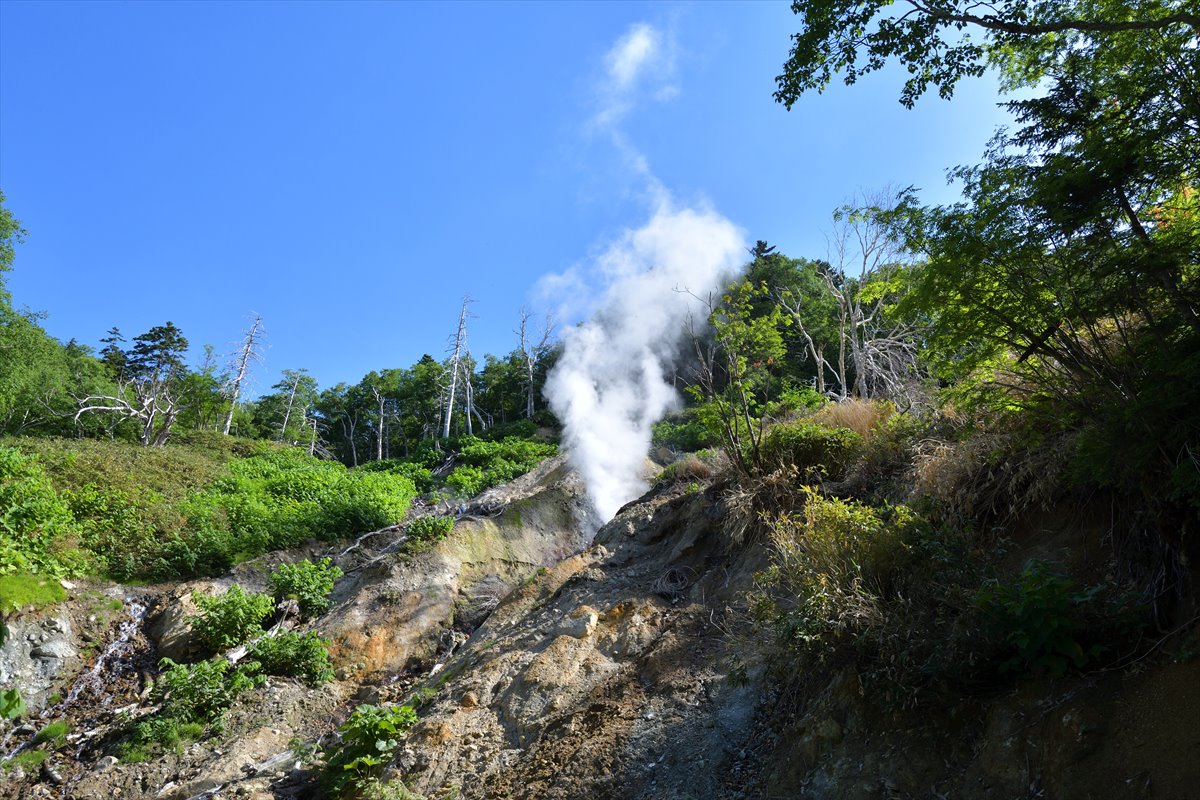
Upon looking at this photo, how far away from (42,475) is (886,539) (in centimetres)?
1462

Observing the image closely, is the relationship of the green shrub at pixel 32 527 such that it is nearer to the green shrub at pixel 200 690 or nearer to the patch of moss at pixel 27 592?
the patch of moss at pixel 27 592

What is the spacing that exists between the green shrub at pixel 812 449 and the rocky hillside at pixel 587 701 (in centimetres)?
90

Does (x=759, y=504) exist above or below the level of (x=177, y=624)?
below

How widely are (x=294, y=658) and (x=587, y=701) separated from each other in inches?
196

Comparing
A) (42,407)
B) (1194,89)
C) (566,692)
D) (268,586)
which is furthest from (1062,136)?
(42,407)

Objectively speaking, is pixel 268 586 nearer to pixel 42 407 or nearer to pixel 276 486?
pixel 276 486

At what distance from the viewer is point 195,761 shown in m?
6.82

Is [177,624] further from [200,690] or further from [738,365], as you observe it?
[738,365]

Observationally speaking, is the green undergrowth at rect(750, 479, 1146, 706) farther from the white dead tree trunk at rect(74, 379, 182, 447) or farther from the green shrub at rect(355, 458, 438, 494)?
the white dead tree trunk at rect(74, 379, 182, 447)

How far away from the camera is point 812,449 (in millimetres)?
7949

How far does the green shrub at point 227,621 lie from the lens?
29.8 feet

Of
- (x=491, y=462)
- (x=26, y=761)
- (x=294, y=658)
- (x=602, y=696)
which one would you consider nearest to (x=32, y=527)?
(x=26, y=761)

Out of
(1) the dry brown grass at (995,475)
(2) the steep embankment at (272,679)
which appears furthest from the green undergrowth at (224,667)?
(1) the dry brown grass at (995,475)

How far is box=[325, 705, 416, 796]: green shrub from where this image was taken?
5.53 meters
